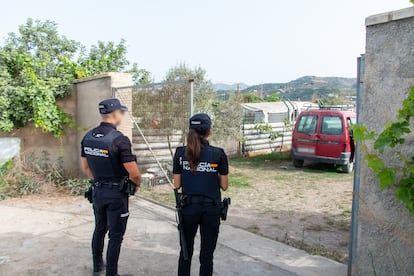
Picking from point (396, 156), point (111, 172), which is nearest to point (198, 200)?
point (111, 172)

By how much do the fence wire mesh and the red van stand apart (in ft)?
15.3

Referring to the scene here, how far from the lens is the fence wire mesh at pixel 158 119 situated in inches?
281

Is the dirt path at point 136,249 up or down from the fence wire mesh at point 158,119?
down

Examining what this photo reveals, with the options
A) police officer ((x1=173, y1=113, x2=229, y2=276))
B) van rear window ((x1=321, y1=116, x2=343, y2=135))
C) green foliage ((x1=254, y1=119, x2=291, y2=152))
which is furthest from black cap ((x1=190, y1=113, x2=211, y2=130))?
green foliage ((x1=254, y1=119, x2=291, y2=152))

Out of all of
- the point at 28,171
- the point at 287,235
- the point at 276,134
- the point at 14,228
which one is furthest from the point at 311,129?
the point at 14,228

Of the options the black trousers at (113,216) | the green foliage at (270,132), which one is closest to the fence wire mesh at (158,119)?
the black trousers at (113,216)

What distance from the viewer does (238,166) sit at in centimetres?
1159

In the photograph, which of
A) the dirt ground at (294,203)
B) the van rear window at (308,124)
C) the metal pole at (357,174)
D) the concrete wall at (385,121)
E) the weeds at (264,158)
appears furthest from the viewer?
the weeds at (264,158)

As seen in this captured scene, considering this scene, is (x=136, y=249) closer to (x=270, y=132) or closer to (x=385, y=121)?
(x=385, y=121)

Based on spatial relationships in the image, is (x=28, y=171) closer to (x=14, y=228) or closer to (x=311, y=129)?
(x=14, y=228)

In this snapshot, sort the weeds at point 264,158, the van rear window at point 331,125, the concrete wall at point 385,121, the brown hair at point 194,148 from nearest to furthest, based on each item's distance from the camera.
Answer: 1. the concrete wall at point 385,121
2. the brown hair at point 194,148
3. the van rear window at point 331,125
4. the weeds at point 264,158

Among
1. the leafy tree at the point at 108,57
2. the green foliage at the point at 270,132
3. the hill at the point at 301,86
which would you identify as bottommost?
the green foliage at the point at 270,132

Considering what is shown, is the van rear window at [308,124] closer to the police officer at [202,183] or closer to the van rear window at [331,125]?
the van rear window at [331,125]

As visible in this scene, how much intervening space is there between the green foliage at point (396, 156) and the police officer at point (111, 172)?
204 centimetres
